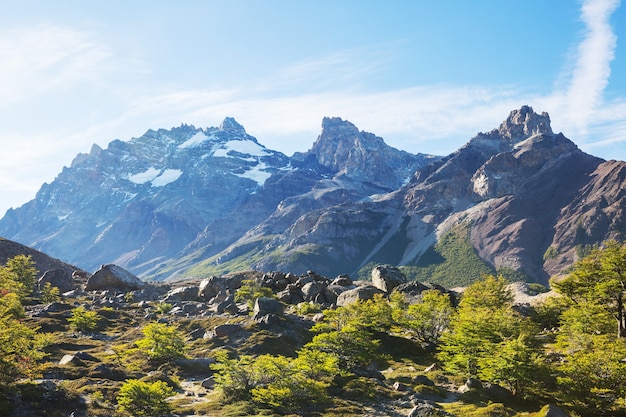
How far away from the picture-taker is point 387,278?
335 feet

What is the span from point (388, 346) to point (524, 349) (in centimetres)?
2459

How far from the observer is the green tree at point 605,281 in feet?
172

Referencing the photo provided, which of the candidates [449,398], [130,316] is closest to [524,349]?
[449,398]

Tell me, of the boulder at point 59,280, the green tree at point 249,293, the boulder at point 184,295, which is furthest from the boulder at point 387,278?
the boulder at point 59,280

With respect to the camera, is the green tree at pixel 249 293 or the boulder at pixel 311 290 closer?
the green tree at pixel 249 293

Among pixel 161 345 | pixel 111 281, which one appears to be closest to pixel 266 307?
pixel 161 345

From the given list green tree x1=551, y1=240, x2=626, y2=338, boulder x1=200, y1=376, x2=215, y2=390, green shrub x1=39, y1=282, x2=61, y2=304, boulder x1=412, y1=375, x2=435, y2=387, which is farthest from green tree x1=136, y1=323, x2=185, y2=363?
green tree x1=551, y1=240, x2=626, y2=338

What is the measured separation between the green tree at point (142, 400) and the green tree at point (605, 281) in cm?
4872

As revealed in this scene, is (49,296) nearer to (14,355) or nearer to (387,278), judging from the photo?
(14,355)

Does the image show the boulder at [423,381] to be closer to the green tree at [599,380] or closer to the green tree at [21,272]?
the green tree at [599,380]

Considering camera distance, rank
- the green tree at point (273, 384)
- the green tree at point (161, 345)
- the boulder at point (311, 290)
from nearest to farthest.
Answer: the green tree at point (273, 384), the green tree at point (161, 345), the boulder at point (311, 290)

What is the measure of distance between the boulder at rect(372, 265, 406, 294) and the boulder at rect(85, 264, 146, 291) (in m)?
60.6

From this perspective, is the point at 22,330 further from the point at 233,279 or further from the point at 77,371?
the point at 233,279

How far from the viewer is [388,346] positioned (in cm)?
6175
